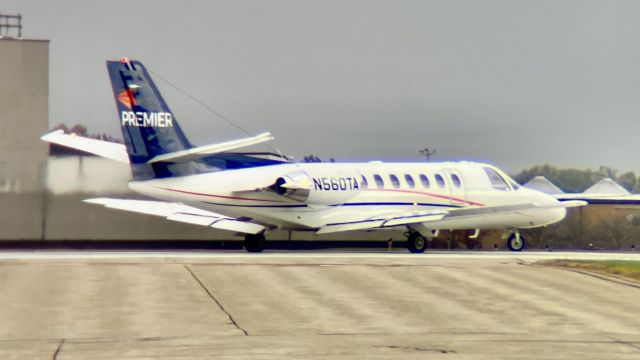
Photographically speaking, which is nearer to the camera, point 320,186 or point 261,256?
point 261,256

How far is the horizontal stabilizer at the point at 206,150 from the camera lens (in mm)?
46031

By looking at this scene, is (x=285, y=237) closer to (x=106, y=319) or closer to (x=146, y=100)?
(x=146, y=100)

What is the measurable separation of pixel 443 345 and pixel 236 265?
14.6 metres

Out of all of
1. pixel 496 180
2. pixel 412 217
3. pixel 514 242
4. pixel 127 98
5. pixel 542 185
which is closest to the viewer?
pixel 127 98

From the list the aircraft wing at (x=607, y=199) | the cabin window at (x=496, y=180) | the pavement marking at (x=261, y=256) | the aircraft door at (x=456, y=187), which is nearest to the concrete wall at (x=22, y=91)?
the pavement marking at (x=261, y=256)

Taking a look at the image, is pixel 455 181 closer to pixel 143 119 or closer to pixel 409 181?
pixel 409 181

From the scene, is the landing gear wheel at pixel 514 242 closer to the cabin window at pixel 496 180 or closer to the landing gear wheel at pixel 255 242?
the cabin window at pixel 496 180

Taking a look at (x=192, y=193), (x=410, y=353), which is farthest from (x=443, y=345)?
(x=192, y=193)

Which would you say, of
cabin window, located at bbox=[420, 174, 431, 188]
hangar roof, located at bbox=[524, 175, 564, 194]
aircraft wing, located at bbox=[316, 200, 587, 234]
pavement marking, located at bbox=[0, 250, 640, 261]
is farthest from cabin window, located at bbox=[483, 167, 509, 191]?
hangar roof, located at bbox=[524, 175, 564, 194]

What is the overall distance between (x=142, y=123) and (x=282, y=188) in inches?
231

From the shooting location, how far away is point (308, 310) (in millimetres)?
29312

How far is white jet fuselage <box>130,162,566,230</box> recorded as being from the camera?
156ft

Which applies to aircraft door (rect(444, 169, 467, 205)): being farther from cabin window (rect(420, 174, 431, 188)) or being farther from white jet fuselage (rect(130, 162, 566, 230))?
cabin window (rect(420, 174, 431, 188))

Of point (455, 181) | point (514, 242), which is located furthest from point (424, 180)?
point (514, 242)
